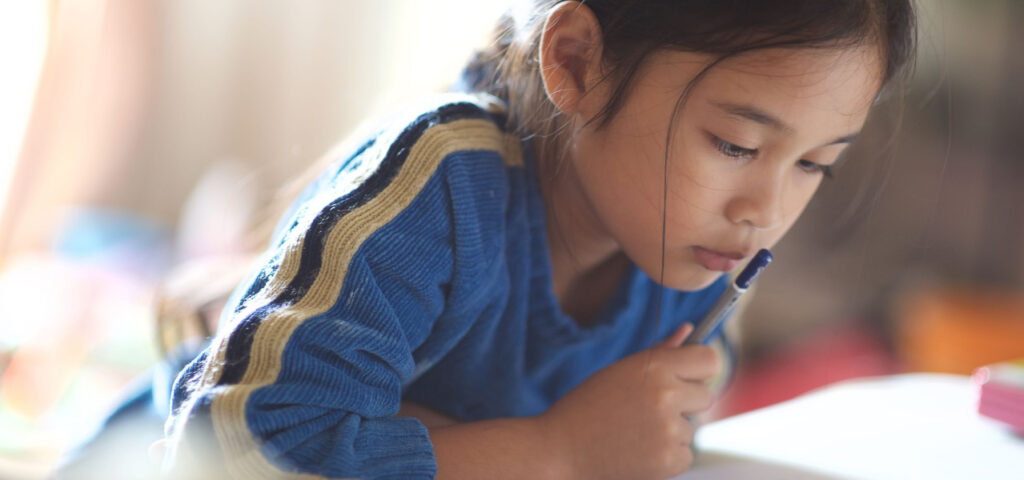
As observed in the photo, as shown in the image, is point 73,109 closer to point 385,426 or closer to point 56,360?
point 56,360

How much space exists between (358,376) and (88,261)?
0.96m

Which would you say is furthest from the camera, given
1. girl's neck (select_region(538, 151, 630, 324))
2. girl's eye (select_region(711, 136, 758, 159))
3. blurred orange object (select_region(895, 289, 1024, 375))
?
blurred orange object (select_region(895, 289, 1024, 375))

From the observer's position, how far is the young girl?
403mm

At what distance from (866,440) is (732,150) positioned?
23 centimetres

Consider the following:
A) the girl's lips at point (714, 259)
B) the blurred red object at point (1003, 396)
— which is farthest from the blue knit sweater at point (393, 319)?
the blurred red object at point (1003, 396)

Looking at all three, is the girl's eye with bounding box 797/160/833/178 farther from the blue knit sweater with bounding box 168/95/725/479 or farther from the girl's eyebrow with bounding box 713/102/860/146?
the blue knit sweater with bounding box 168/95/725/479

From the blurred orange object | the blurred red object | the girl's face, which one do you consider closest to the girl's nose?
the girl's face

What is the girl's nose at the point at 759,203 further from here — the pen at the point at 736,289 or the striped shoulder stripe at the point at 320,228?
the striped shoulder stripe at the point at 320,228

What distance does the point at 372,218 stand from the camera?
451mm

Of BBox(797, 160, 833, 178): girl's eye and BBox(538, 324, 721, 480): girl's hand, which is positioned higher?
BBox(797, 160, 833, 178): girl's eye

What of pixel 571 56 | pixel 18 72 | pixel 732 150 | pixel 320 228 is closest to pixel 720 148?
pixel 732 150

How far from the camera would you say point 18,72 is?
1.18 metres

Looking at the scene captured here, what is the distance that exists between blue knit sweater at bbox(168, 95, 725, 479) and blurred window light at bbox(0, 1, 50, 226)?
77cm

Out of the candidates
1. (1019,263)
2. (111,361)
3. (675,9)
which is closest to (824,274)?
(1019,263)
